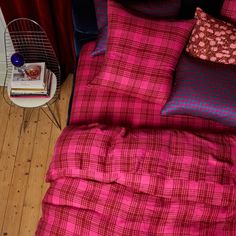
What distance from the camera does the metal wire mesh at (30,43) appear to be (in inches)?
88.4

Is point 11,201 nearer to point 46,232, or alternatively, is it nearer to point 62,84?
point 46,232

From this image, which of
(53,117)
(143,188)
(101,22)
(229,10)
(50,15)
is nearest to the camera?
(143,188)

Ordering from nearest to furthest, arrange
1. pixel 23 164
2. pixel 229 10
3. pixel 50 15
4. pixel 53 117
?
pixel 229 10 → pixel 50 15 → pixel 23 164 → pixel 53 117

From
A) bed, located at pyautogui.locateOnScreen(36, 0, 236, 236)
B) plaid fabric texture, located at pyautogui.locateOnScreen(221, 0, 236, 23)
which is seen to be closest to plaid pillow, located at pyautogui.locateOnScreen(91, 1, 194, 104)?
bed, located at pyautogui.locateOnScreen(36, 0, 236, 236)

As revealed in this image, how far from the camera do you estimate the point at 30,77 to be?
207 centimetres

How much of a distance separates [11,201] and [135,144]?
105cm

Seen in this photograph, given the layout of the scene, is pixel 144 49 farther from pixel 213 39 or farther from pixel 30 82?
pixel 30 82

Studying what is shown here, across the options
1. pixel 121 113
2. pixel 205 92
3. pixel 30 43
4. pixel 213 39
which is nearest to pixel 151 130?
pixel 121 113

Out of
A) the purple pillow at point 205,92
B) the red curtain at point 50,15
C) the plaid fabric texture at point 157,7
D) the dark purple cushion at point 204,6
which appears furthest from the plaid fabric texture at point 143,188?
the red curtain at point 50,15

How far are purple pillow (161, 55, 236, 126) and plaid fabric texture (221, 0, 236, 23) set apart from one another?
299mm

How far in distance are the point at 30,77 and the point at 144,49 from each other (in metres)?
0.75

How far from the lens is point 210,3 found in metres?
2.00

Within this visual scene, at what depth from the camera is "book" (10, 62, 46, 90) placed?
204 cm

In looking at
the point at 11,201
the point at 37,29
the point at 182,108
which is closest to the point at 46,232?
the point at 11,201
